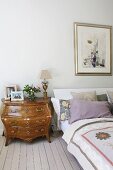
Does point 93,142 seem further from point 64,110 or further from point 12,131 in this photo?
point 12,131

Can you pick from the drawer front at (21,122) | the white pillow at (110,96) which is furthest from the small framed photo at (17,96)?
the white pillow at (110,96)

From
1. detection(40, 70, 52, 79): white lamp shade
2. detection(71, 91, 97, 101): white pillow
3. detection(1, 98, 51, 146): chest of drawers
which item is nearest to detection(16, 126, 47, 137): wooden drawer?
detection(1, 98, 51, 146): chest of drawers

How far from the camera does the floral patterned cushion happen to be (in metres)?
2.94

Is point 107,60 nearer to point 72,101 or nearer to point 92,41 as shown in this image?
point 92,41

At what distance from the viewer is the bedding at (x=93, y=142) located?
5.24ft

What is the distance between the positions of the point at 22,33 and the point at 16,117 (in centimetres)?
162

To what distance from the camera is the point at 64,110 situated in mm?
2973

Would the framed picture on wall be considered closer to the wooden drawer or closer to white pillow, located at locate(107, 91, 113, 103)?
white pillow, located at locate(107, 91, 113, 103)

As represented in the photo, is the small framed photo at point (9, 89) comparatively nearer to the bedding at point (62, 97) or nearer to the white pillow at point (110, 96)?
the bedding at point (62, 97)

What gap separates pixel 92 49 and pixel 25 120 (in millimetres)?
2047

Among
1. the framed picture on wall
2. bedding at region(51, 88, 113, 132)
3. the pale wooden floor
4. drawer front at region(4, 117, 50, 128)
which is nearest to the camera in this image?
the pale wooden floor

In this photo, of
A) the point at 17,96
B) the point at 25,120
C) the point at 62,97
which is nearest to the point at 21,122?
the point at 25,120

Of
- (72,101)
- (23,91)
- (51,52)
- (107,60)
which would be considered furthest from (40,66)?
(107,60)

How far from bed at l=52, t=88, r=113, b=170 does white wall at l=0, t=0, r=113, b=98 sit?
25.8 inches
